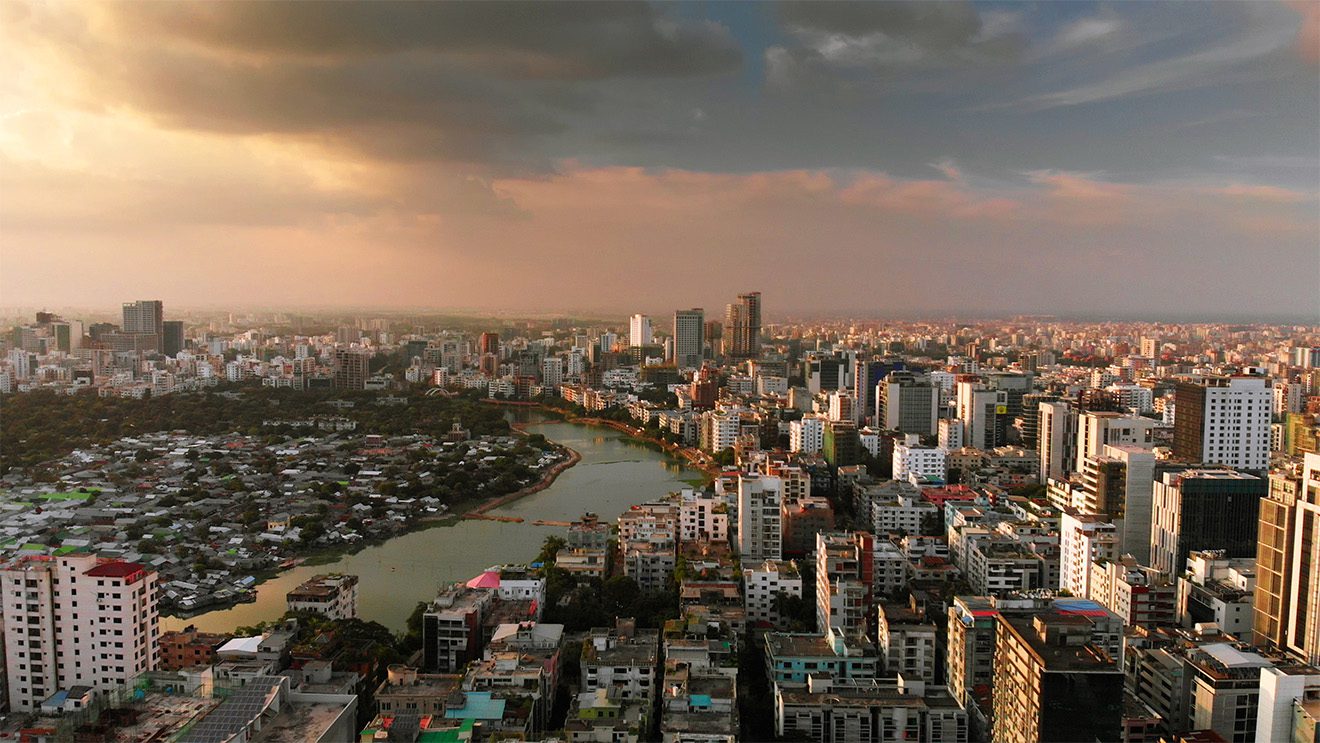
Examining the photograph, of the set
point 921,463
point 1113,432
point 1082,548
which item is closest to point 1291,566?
point 1082,548

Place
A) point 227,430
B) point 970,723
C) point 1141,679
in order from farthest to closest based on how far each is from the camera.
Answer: point 227,430
point 1141,679
point 970,723

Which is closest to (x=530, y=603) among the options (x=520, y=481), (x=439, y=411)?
(x=520, y=481)

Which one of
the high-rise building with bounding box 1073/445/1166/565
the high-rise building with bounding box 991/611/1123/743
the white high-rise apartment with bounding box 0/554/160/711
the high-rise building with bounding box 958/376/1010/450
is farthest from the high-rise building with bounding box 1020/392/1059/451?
the white high-rise apartment with bounding box 0/554/160/711

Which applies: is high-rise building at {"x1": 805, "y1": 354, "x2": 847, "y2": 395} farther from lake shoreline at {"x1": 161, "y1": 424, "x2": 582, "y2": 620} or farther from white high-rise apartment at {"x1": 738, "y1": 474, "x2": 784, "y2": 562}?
white high-rise apartment at {"x1": 738, "y1": 474, "x2": 784, "y2": 562}

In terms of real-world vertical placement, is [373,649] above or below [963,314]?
below

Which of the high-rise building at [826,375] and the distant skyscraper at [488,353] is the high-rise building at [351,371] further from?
the high-rise building at [826,375]

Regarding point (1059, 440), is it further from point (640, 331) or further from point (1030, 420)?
point (640, 331)

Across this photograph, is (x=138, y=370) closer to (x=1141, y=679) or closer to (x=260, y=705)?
(x=260, y=705)
